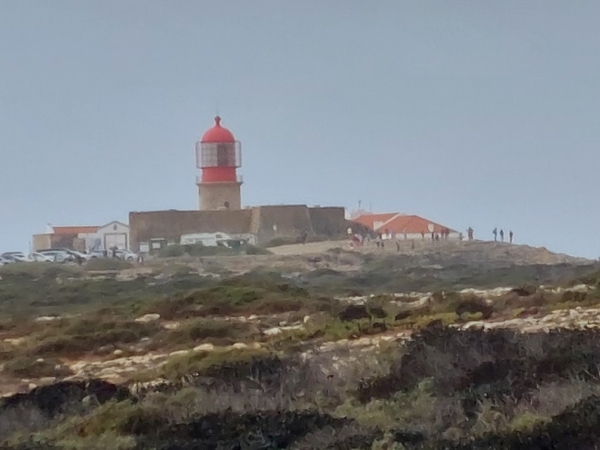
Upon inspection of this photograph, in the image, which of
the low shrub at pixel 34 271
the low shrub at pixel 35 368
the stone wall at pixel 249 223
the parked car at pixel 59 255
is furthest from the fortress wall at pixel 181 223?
the low shrub at pixel 35 368

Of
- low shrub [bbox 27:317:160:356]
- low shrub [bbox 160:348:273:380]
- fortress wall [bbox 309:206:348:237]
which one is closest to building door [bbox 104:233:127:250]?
fortress wall [bbox 309:206:348:237]

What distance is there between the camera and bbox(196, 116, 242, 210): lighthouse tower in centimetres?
563

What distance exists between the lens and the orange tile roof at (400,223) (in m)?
6.03

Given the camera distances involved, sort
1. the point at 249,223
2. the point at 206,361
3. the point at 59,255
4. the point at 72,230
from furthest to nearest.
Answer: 1. the point at 249,223
2. the point at 59,255
3. the point at 72,230
4. the point at 206,361

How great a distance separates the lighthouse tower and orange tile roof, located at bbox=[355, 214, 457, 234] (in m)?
0.79

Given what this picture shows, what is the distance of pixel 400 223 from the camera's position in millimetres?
6207

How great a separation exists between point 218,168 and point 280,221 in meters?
0.66

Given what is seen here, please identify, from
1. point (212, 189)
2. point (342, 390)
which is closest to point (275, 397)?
point (342, 390)

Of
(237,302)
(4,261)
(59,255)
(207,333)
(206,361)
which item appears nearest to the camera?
(206,361)

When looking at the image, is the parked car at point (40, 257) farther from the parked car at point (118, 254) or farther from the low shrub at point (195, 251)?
the low shrub at point (195, 251)

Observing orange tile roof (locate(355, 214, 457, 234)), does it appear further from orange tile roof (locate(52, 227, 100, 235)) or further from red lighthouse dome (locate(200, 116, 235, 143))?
orange tile roof (locate(52, 227, 100, 235))

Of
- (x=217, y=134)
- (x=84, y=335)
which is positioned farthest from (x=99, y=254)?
(x=84, y=335)

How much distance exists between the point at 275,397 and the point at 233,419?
0.34 meters

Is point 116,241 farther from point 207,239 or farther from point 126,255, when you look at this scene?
point 207,239
